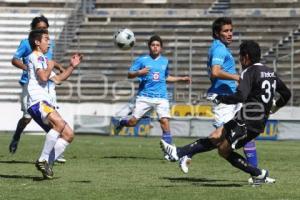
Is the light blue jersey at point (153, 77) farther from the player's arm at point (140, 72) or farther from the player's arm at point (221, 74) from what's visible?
the player's arm at point (221, 74)

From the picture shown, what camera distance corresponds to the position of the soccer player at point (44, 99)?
11016 mm

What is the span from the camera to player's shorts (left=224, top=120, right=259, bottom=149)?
10.1m

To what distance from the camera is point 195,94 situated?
103 ft

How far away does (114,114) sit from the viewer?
97.2ft

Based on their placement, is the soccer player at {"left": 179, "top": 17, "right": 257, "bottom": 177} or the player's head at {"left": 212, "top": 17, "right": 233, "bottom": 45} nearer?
the soccer player at {"left": 179, "top": 17, "right": 257, "bottom": 177}

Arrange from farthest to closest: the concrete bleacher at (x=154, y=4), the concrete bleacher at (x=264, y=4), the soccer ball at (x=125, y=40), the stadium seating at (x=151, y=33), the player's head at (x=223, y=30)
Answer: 1. the concrete bleacher at (x=154, y=4)
2. the concrete bleacher at (x=264, y=4)
3. the stadium seating at (x=151, y=33)
4. the soccer ball at (x=125, y=40)
5. the player's head at (x=223, y=30)

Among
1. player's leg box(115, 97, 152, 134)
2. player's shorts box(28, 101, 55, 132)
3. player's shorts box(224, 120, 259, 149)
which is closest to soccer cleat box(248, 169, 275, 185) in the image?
player's shorts box(224, 120, 259, 149)

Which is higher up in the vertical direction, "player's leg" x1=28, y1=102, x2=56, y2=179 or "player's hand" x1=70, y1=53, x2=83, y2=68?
"player's hand" x1=70, y1=53, x2=83, y2=68

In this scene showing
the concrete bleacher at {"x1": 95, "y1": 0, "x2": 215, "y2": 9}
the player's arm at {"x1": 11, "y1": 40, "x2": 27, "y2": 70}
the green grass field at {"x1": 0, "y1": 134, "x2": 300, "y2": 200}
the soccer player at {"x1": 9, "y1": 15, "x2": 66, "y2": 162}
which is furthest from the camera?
the concrete bleacher at {"x1": 95, "y1": 0, "x2": 215, "y2": 9}

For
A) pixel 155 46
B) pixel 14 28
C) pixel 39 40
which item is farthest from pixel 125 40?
pixel 14 28

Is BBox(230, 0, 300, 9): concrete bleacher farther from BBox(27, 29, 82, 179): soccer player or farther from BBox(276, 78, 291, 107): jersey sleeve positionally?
BBox(276, 78, 291, 107): jersey sleeve

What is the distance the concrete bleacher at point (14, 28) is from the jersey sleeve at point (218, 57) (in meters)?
22.1

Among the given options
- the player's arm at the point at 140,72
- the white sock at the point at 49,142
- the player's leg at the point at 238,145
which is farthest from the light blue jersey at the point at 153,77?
the player's leg at the point at 238,145

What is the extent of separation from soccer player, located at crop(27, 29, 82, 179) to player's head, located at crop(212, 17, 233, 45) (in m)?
2.19
